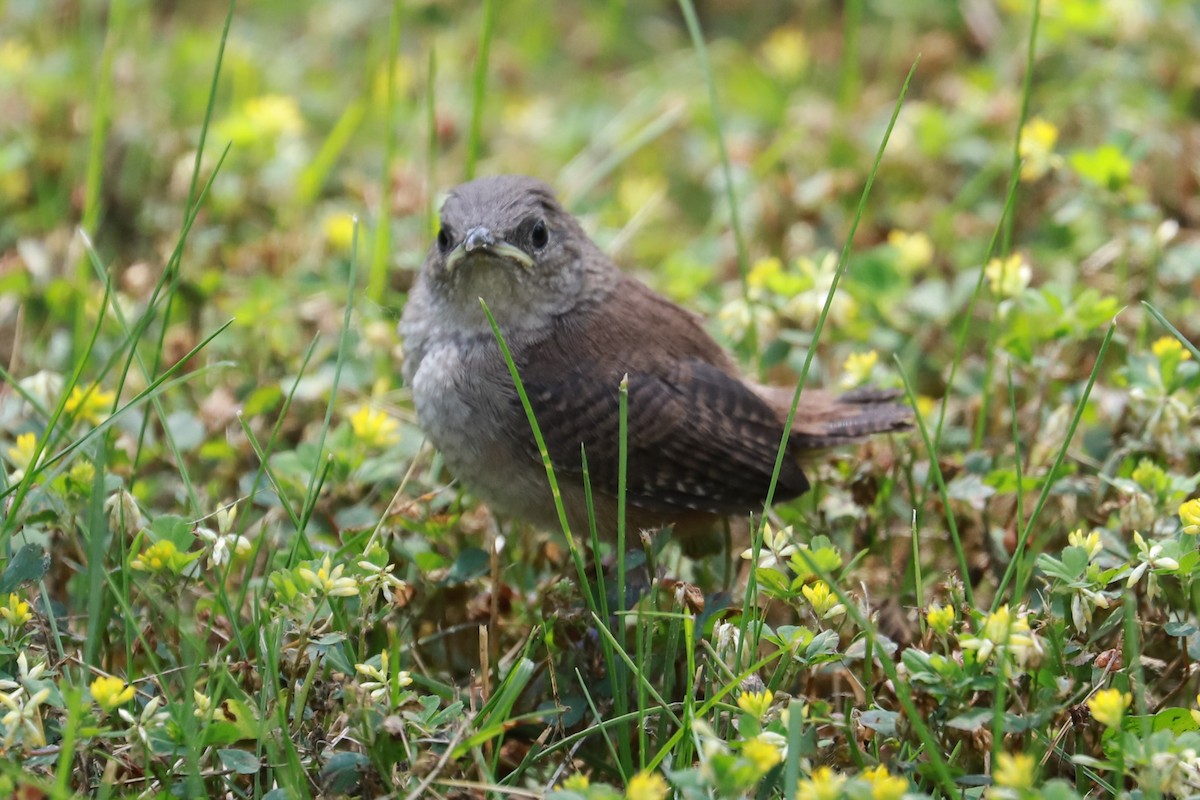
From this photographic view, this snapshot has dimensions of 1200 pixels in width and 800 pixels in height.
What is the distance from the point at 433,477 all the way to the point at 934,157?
279 centimetres

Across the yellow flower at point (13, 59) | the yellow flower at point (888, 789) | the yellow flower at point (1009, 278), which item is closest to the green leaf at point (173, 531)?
the yellow flower at point (888, 789)

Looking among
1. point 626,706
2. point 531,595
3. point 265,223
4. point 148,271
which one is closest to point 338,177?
point 265,223

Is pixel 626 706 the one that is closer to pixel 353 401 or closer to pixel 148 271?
pixel 353 401

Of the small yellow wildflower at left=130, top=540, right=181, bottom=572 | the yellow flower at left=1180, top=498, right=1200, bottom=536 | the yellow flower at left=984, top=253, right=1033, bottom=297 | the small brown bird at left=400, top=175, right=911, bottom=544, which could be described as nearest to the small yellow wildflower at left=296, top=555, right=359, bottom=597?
the small yellow wildflower at left=130, top=540, right=181, bottom=572

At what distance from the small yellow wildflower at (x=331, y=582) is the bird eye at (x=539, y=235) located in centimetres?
135

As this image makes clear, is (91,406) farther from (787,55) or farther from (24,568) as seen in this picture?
(787,55)

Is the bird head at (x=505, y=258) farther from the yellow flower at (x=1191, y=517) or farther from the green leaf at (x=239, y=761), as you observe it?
the yellow flower at (x=1191, y=517)

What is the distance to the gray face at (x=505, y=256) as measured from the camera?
12.0 feet

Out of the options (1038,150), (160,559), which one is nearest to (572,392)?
(160,559)

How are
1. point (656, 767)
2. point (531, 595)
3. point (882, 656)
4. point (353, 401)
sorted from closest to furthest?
1. point (882, 656)
2. point (656, 767)
3. point (531, 595)
4. point (353, 401)

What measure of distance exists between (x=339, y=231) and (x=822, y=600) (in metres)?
2.81

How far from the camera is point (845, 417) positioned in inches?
149

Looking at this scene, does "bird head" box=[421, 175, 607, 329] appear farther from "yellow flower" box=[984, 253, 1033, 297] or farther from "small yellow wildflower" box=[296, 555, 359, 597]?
"yellow flower" box=[984, 253, 1033, 297]

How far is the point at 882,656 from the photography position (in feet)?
8.43
